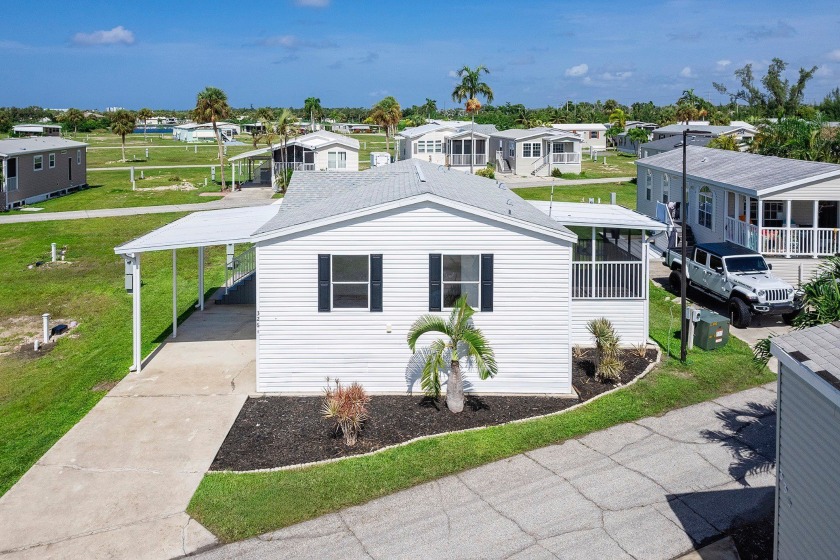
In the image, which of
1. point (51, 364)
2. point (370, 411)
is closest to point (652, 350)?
point (370, 411)

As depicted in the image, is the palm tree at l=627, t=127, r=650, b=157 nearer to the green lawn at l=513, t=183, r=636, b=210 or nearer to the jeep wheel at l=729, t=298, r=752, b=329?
the green lawn at l=513, t=183, r=636, b=210

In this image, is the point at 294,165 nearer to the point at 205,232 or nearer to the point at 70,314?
the point at 70,314

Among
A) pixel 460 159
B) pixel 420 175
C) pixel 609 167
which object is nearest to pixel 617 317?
pixel 420 175

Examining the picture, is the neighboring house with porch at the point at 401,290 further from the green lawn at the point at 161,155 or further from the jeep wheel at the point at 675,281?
the green lawn at the point at 161,155

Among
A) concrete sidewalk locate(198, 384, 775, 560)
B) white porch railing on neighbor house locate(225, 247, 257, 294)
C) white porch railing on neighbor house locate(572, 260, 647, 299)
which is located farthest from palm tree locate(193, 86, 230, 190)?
concrete sidewalk locate(198, 384, 775, 560)

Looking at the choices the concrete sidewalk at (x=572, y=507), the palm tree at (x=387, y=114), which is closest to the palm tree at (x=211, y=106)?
the palm tree at (x=387, y=114)

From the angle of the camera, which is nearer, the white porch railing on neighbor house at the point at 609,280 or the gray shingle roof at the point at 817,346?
the gray shingle roof at the point at 817,346
